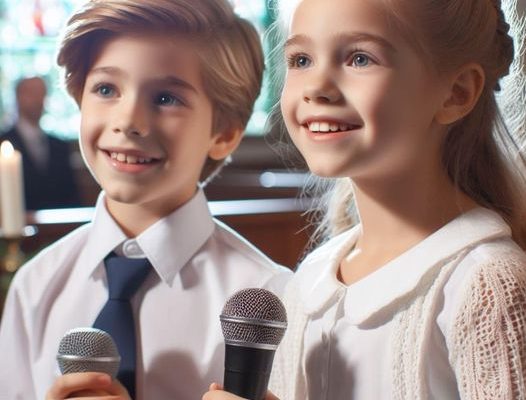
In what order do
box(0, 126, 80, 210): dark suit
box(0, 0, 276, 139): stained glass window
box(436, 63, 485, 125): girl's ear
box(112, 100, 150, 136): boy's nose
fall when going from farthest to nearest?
1. box(0, 0, 276, 139): stained glass window
2. box(0, 126, 80, 210): dark suit
3. box(112, 100, 150, 136): boy's nose
4. box(436, 63, 485, 125): girl's ear

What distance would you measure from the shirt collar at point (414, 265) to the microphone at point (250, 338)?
4.9 inches

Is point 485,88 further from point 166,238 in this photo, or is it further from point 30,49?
point 30,49

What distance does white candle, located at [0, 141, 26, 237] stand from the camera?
2031 millimetres

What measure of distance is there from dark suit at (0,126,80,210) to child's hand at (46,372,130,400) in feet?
11.5

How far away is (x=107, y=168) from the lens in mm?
1384

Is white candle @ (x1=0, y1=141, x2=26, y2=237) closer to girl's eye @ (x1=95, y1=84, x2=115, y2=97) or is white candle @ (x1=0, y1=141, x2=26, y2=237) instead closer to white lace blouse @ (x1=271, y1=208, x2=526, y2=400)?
girl's eye @ (x1=95, y1=84, x2=115, y2=97)

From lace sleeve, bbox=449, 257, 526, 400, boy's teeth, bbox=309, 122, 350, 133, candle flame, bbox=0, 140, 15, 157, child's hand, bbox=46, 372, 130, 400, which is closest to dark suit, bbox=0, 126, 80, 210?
candle flame, bbox=0, 140, 15, 157

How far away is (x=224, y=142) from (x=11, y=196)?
0.74 meters

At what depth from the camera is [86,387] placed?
124 centimetres

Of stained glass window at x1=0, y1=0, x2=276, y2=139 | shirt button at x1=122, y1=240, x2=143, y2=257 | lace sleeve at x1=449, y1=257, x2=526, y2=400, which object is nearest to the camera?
lace sleeve at x1=449, y1=257, x2=526, y2=400

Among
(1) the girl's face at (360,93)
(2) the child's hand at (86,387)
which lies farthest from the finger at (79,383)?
(1) the girl's face at (360,93)

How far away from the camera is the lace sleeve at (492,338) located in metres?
1.12

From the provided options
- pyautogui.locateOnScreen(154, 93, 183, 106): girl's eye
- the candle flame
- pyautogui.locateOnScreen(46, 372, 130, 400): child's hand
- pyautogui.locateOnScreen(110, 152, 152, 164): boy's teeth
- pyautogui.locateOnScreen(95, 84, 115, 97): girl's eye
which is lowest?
pyautogui.locateOnScreen(46, 372, 130, 400): child's hand

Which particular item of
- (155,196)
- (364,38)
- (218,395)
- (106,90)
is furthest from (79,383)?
(364,38)
